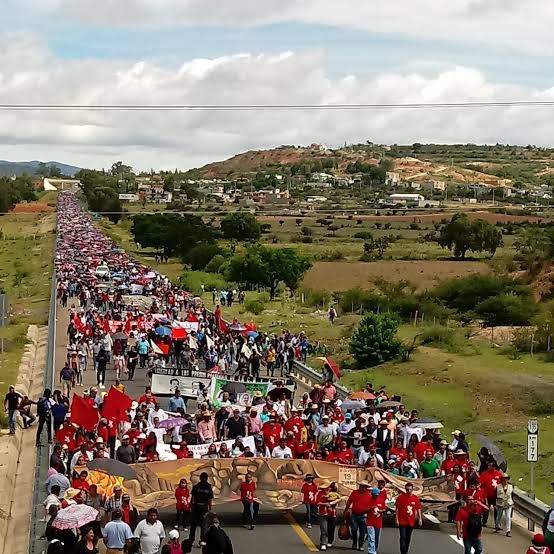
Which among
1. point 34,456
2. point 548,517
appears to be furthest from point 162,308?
point 548,517

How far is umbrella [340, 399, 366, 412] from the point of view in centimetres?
2327

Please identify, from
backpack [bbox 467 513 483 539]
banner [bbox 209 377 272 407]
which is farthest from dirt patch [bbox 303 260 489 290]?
backpack [bbox 467 513 483 539]

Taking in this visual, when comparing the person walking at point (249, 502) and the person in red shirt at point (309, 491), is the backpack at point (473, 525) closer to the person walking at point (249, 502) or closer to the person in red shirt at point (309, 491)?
the person in red shirt at point (309, 491)

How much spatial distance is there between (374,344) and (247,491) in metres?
22.8

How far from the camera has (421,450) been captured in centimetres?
1867

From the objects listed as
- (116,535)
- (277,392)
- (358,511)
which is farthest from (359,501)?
(277,392)

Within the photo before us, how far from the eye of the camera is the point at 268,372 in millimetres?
34844

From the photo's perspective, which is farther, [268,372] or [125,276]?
[125,276]

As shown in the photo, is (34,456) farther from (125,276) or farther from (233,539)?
(125,276)

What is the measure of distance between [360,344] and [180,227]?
209ft

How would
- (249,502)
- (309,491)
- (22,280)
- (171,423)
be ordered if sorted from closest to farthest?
(309,491), (249,502), (171,423), (22,280)

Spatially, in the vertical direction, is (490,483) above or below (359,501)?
below

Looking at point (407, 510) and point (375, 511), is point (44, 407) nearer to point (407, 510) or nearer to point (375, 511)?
point (375, 511)

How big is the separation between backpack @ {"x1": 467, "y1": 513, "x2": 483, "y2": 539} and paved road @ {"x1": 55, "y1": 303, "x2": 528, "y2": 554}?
3.87 ft
